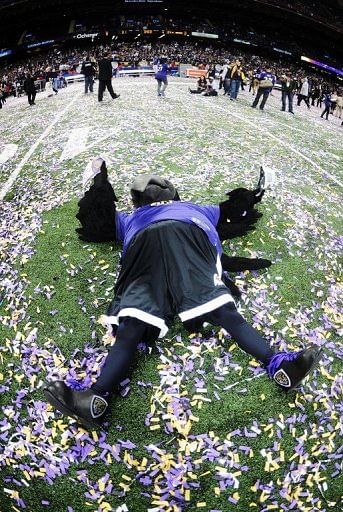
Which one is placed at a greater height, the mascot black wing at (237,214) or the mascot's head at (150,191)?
the mascot's head at (150,191)

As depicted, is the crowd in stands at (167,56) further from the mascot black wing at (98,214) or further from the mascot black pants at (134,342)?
the mascot black pants at (134,342)

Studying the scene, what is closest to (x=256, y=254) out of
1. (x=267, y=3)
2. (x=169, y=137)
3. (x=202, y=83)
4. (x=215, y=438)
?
(x=215, y=438)

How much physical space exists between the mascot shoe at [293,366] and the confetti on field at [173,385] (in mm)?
449

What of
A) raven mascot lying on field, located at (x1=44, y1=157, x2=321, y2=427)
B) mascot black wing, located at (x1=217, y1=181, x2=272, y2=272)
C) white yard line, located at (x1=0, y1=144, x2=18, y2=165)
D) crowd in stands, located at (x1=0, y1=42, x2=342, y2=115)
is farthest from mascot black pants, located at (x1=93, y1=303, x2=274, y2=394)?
crowd in stands, located at (x1=0, y1=42, x2=342, y2=115)

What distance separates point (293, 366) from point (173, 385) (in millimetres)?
1286

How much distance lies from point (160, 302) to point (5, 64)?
62513 millimetres

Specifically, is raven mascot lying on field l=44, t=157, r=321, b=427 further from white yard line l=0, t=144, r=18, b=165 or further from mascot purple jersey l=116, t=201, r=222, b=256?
white yard line l=0, t=144, r=18, b=165

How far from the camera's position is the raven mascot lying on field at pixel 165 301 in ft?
10.3

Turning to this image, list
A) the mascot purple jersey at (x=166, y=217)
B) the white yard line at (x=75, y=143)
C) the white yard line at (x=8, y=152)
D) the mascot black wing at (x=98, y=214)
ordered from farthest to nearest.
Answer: the white yard line at (x=8, y=152), the white yard line at (x=75, y=143), the mascot black wing at (x=98, y=214), the mascot purple jersey at (x=166, y=217)

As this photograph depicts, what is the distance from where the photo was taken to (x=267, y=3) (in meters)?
50.8

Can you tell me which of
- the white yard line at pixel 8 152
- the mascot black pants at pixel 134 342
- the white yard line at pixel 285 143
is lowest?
the white yard line at pixel 8 152

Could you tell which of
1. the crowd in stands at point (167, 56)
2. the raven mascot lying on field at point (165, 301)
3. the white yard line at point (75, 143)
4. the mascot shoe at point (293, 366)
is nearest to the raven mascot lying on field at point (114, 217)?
the raven mascot lying on field at point (165, 301)

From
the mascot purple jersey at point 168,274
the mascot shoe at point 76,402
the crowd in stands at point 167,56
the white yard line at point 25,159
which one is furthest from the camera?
the crowd in stands at point 167,56

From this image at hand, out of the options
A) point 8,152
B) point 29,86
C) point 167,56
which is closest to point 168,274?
point 8,152
